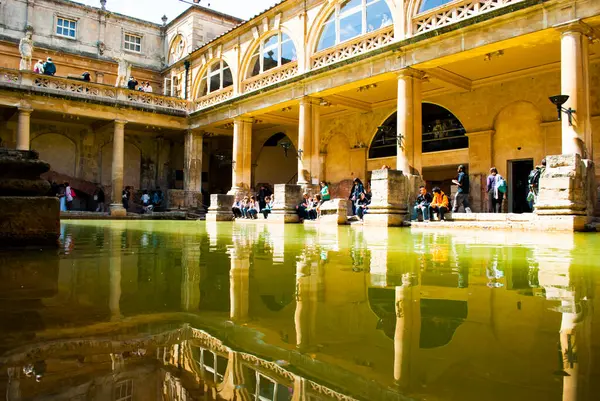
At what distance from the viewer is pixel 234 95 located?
2306cm

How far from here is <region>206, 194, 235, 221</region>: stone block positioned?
65.9 ft

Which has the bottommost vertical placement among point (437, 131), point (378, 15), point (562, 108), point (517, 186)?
point (517, 186)

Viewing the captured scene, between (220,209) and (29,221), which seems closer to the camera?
(29,221)

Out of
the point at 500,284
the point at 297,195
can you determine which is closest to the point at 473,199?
the point at 297,195

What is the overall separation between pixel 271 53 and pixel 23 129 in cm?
1170

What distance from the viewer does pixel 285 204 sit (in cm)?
1681

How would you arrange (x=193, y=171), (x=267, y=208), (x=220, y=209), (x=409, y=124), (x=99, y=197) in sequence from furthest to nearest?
A: (x=99, y=197) < (x=193, y=171) < (x=220, y=209) < (x=267, y=208) < (x=409, y=124)

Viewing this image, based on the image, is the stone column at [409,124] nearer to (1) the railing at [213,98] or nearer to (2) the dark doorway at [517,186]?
(2) the dark doorway at [517,186]

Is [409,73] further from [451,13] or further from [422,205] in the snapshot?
[422,205]

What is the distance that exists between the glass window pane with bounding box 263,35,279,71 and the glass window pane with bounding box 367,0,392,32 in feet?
17.9

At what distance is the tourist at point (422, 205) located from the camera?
43.1ft

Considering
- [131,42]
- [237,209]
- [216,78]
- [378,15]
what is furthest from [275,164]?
[378,15]

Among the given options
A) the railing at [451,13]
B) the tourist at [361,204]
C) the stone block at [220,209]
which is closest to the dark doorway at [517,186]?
the tourist at [361,204]

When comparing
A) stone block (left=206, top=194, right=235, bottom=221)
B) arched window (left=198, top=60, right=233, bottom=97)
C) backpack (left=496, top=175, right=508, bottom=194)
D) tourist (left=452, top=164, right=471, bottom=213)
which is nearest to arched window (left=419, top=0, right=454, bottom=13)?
tourist (left=452, top=164, right=471, bottom=213)
